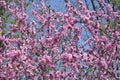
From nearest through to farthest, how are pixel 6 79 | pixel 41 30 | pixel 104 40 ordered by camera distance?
pixel 6 79, pixel 104 40, pixel 41 30

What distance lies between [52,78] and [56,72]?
0.48 feet

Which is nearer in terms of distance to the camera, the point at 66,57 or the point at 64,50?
the point at 66,57

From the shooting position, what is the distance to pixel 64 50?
Answer: 25.7ft

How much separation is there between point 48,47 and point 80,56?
831mm

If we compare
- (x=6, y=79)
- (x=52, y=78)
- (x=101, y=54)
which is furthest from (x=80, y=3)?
(x=6, y=79)

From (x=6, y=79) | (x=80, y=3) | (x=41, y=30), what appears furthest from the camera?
(x=41, y=30)

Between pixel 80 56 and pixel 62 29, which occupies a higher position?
pixel 62 29

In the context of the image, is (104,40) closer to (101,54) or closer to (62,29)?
(101,54)

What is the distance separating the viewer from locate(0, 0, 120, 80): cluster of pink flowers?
6789 millimetres

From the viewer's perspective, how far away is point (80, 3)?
7.77m

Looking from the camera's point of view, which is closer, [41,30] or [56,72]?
[56,72]

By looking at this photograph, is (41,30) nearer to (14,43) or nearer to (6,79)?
(14,43)

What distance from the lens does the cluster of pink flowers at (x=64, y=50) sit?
267 inches

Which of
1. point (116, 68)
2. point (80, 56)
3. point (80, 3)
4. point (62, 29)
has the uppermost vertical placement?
point (80, 3)
